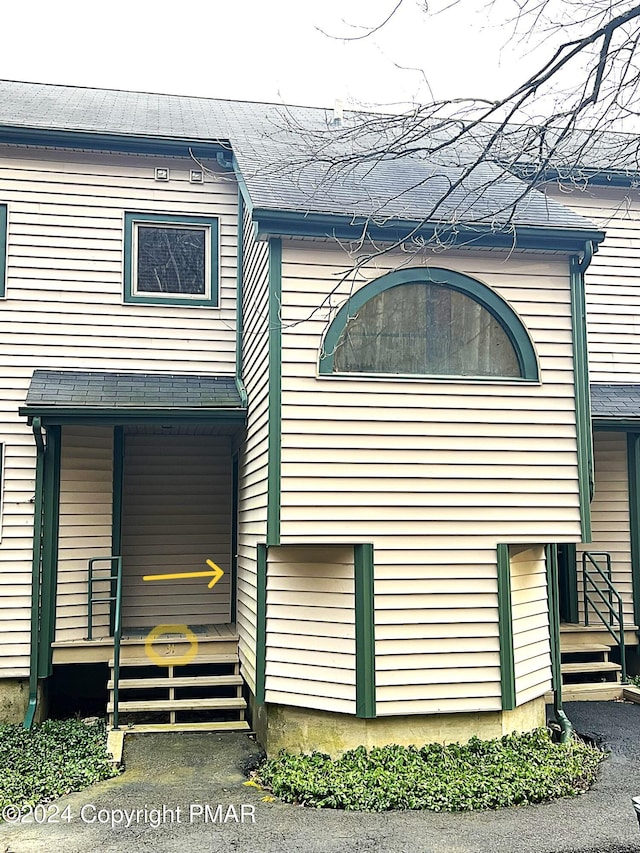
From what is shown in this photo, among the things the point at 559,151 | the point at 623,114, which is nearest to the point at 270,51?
the point at 559,151

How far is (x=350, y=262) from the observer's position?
22.0 feet

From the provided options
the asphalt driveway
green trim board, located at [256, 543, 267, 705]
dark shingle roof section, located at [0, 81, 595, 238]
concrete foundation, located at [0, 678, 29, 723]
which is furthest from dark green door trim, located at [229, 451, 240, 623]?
dark shingle roof section, located at [0, 81, 595, 238]

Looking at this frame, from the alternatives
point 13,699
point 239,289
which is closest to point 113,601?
point 13,699

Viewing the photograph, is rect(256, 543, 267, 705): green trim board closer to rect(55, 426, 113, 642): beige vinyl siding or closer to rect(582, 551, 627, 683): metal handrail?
rect(55, 426, 113, 642): beige vinyl siding

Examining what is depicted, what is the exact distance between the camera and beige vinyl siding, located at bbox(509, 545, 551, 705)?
22.0ft

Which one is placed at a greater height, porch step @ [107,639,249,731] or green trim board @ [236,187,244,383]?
green trim board @ [236,187,244,383]

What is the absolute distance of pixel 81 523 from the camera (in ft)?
27.1

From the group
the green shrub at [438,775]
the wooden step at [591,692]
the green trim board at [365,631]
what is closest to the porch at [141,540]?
the green shrub at [438,775]

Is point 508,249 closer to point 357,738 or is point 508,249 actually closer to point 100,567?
point 357,738

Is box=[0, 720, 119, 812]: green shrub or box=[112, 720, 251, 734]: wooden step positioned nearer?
box=[0, 720, 119, 812]: green shrub

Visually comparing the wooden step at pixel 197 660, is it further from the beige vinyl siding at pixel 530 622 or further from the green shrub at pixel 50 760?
the beige vinyl siding at pixel 530 622

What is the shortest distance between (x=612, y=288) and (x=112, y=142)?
6463mm

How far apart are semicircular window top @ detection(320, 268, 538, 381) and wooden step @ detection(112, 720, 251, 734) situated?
355cm

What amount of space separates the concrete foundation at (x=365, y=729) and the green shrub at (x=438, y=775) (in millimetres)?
77
